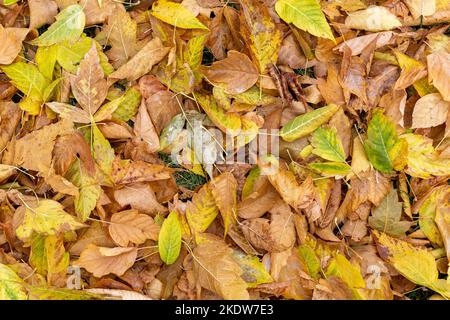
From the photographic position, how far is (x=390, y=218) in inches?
56.6

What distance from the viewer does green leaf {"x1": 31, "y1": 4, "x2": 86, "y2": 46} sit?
1.46 metres

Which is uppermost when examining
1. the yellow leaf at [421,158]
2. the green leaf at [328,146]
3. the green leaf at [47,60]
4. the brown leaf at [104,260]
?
the green leaf at [47,60]

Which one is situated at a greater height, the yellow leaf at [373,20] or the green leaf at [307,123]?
the yellow leaf at [373,20]

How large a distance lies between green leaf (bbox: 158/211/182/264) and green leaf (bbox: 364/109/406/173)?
533 mm

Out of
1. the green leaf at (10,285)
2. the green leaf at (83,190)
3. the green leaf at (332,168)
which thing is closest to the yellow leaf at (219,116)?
the green leaf at (332,168)

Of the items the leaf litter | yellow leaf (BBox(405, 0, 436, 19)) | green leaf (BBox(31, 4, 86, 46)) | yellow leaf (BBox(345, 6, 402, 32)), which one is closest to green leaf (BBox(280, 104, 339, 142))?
the leaf litter

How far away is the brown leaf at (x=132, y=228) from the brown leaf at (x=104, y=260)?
29mm

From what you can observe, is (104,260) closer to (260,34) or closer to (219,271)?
(219,271)

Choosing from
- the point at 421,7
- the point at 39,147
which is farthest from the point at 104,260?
the point at 421,7

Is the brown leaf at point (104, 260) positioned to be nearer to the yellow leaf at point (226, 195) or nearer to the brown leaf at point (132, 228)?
the brown leaf at point (132, 228)

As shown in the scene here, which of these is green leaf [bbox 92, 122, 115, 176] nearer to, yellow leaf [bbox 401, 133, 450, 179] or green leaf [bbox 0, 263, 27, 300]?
green leaf [bbox 0, 263, 27, 300]

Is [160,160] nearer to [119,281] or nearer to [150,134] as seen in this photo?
[150,134]

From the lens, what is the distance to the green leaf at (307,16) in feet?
4.66

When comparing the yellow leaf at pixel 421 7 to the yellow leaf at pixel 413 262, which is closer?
A: the yellow leaf at pixel 413 262
